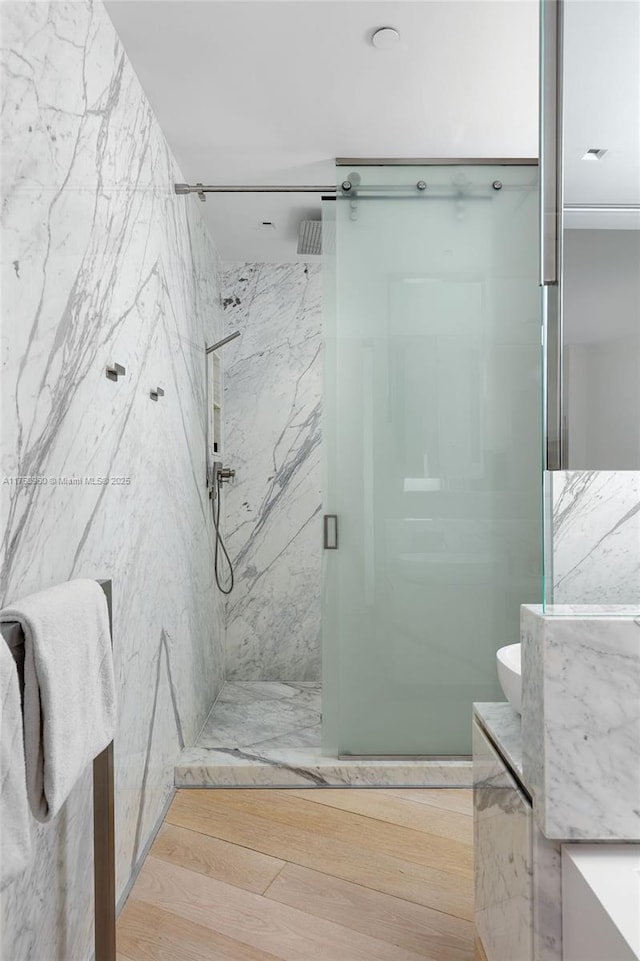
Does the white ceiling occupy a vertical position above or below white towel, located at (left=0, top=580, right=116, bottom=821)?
above

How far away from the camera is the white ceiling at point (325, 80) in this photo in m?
1.62

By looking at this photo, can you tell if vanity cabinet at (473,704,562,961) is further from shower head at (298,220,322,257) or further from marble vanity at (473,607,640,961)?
shower head at (298,220,322,257)

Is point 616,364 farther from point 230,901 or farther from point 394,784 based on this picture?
point 394,784

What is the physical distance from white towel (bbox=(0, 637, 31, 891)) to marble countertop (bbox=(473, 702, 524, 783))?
78 centimetres

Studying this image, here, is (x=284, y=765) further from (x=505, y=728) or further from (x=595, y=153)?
(x=595, y=153)

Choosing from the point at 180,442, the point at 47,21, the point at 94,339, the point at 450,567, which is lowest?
the point at 450,567

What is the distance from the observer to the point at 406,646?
2.46 meters

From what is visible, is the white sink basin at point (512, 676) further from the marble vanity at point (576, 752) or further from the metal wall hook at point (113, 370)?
the metal wall hook at point (113, 370)

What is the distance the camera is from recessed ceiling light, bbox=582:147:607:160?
0.98m

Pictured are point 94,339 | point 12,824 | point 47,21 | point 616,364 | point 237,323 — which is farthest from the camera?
point 237,323

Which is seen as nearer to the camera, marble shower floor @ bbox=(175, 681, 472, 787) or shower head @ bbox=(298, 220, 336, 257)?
marble shower floor @ bbox=(175, 681, 472, 787)

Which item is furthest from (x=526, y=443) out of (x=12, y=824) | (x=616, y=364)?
(x=12, y=824)

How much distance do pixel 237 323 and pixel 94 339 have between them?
2083 mm

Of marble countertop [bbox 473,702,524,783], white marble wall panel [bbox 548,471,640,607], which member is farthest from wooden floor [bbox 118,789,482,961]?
white marble wall panel [bbox 548,471,640,607]
